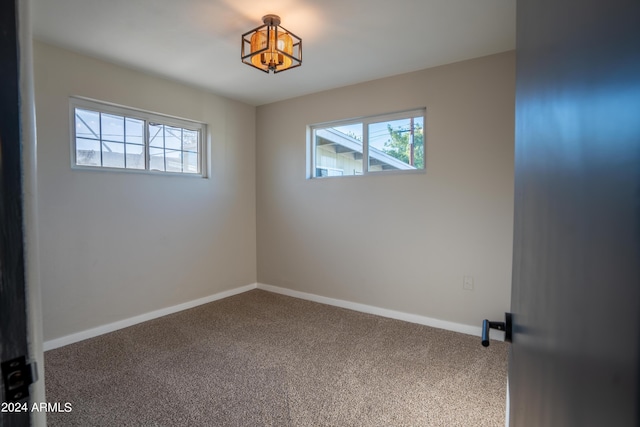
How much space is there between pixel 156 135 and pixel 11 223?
2877 millimetres

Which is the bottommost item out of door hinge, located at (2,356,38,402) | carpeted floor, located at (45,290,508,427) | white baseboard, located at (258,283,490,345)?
carpeted floor, located at (45,290,508,427)

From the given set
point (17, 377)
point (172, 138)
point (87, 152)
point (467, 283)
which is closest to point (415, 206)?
point (467, 283)

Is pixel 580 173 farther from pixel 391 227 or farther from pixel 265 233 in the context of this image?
pixel 265 233

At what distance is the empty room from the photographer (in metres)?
0.39

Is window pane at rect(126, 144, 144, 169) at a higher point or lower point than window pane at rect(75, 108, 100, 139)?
lower

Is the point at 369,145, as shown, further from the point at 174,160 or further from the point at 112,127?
the point at 112,127

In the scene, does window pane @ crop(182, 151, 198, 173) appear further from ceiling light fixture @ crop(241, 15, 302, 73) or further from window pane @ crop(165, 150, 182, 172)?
ceiling light fixture @ crop(241, 15, 302, 73)

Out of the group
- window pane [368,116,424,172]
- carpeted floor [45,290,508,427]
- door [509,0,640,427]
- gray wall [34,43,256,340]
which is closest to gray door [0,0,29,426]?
door [509,0,640,427]

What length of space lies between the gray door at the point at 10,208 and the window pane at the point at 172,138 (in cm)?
286

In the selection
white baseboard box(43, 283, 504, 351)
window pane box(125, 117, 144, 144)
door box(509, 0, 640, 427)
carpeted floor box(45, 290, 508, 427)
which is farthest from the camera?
window pane box(125, 117, 144, 144)

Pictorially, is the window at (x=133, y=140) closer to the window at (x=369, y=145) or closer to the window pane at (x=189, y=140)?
the window pane at (x=189, y=140)

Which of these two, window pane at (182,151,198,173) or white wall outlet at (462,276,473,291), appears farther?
window pane at (182,151,198,173)

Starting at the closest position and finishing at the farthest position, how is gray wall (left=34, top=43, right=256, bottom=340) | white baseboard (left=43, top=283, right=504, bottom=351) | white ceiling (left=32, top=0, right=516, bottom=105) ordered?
white ceiling (left=32, top=0, right=516, bottom=105) → gray wall (left=34, top=43, right=256, bottom=340) → white baseboard (left=43, top=283, right=504, bottom=351)

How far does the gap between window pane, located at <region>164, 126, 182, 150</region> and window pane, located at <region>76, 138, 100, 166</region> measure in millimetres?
626
